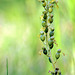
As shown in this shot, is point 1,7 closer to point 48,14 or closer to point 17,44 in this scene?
point 17,44

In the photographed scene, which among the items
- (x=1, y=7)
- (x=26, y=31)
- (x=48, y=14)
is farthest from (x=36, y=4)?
(x=48, y=14)

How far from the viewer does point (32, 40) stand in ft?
7.61

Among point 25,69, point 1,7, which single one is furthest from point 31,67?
point 1,7

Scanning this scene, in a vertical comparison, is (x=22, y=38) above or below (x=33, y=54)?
above

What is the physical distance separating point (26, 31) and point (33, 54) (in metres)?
0.52

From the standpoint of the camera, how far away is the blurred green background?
77.7 inches

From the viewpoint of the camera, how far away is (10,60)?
2391 millimetres

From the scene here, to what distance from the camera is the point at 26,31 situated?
2.71 meters

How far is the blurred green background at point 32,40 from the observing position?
1974mm

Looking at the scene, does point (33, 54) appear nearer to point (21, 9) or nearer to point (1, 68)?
point (1, 68)

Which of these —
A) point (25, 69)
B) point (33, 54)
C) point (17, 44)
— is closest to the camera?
point (25, 69)

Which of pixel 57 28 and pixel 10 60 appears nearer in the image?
pixel 57 28

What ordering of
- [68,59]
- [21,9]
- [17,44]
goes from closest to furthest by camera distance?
[68,59] → [17,44] → [21,9]

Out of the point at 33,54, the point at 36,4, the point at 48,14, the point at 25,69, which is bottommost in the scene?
the point at 25,69
